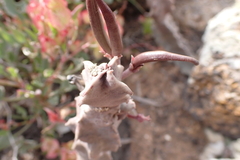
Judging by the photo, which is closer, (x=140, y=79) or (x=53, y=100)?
(x=53, y=100)

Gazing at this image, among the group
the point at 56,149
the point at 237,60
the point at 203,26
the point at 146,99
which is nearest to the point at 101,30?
the point at 237,60

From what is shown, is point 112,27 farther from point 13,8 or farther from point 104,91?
point 13,8

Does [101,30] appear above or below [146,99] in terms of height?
below

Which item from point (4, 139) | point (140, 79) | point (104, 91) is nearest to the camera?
point (104, 91)

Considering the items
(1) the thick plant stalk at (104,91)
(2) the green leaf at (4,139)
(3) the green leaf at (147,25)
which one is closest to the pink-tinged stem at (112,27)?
(1) the thick plant stalk at (104,91)

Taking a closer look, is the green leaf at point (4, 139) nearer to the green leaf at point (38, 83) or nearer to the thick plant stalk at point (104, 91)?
the green leaf at point (38, 83)

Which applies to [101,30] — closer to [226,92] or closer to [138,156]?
[226,92]

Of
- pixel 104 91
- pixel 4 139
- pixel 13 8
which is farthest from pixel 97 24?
pixel 4 139
